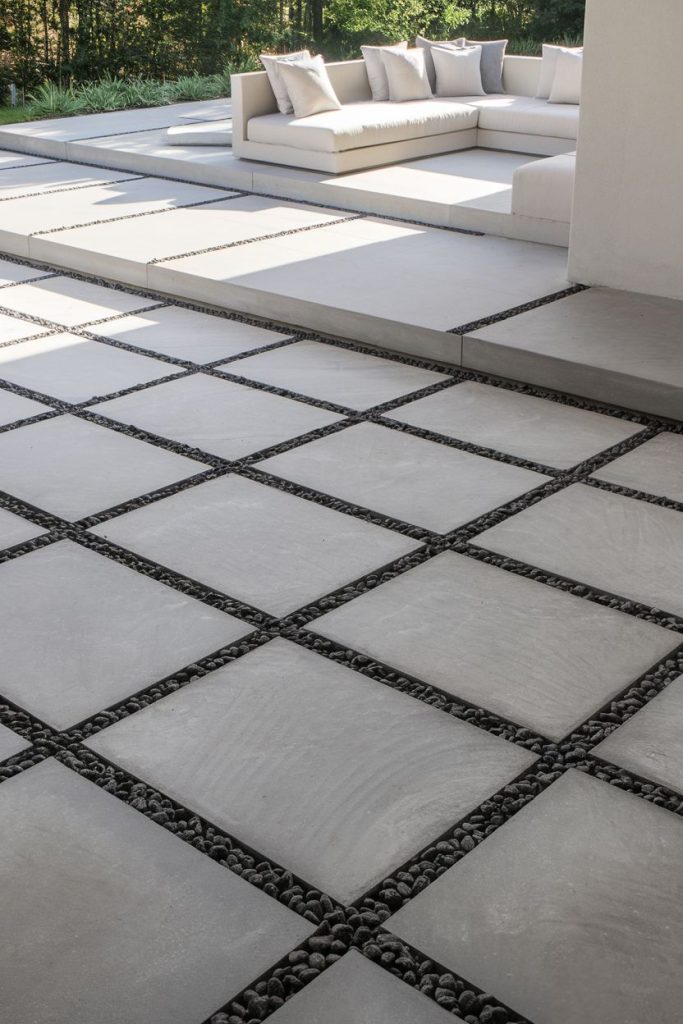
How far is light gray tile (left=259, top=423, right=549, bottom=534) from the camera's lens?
10.5 ft

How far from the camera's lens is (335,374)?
170 inches

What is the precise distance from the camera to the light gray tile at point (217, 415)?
145 inches

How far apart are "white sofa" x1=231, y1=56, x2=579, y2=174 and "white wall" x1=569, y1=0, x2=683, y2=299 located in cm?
273

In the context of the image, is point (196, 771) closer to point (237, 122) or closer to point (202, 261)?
point (202, 261)

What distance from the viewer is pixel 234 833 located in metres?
1.97

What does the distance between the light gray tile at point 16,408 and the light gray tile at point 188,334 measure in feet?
2.31

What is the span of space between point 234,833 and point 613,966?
67 cm

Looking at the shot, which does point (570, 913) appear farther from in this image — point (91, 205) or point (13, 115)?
point (13, 115)

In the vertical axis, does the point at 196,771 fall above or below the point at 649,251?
below

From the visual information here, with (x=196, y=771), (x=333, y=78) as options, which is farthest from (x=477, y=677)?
(x=333, y=78)

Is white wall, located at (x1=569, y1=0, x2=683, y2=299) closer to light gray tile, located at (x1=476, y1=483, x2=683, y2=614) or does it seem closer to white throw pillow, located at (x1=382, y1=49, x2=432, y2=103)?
light gray tile, located at (x1=476, y1=483, x2=683, y2=614)

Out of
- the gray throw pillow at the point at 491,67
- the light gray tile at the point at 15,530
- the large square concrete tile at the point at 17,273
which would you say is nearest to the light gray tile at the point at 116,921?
the light gray tile at the point at 15,530

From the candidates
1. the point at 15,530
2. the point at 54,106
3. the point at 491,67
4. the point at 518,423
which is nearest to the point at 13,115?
the point at 54,106

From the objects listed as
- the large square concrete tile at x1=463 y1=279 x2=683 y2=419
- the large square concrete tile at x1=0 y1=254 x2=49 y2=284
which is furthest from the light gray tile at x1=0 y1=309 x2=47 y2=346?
the large square concrete tile at x1=463 y1=279 x2=683 y2=419
